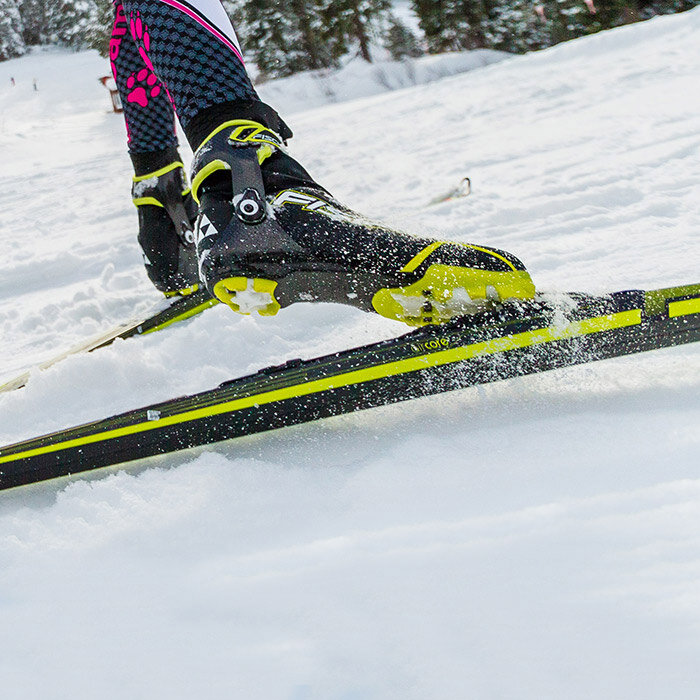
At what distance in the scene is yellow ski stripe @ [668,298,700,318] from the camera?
36.4 inches

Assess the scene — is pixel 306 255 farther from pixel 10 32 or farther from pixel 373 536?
pixel 10 32

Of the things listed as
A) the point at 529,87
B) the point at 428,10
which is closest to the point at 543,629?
the point at 529,87

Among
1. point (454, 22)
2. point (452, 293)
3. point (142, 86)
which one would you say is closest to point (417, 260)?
point (452, 293)

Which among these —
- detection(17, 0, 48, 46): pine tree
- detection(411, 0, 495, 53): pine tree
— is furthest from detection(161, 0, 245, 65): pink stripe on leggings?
detection(17, 0, 48, 46): pine tree

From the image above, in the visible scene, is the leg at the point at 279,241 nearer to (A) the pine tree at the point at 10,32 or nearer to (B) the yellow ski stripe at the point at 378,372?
(B) the yellow ski stripe at the point at 378,372

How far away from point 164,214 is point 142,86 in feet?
0.97

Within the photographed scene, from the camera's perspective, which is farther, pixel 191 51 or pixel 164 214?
pixel 164 214

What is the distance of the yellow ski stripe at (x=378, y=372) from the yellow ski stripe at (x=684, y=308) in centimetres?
4

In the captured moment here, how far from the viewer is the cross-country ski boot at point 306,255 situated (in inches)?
38.4

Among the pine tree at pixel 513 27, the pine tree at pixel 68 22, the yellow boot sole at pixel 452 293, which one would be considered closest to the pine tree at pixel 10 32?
the pine tree at pixel 68 22

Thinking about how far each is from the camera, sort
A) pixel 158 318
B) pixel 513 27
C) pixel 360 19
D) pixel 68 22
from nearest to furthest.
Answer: pixel 158 318 → pixel 513 27 → pixel 360 19 → pixel 68 22

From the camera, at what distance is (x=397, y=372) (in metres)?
0.96

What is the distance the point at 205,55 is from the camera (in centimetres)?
104

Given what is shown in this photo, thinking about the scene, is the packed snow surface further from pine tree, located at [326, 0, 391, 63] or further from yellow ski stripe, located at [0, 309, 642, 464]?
pine tree, located at [326, 0, 391, 63]
